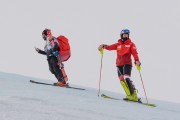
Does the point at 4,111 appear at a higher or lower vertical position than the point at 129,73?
lower

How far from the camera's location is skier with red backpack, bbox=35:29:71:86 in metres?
15.6

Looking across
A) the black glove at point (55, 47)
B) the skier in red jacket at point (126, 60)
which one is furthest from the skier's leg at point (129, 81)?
the black glove at point (55, 47)

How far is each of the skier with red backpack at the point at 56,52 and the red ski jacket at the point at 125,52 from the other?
9.08 ft

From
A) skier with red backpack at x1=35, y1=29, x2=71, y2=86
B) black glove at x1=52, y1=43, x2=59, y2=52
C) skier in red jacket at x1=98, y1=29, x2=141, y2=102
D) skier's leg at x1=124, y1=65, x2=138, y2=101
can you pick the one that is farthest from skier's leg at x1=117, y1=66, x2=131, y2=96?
black glove at x1=52, y1=43, x2=59, y2=52

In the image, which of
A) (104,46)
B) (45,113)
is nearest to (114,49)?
(104,46)

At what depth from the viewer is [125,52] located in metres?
13.4

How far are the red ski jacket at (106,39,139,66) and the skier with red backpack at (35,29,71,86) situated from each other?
9.08 ft

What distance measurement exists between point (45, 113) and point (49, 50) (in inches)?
361

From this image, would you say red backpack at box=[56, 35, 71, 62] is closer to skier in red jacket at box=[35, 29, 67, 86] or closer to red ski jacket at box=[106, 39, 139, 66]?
skier in red jacket at box=[35, 29, 67, 86]

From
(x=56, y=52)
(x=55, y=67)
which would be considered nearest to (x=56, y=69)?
(x=55, y=67)

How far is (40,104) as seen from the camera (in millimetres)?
7895

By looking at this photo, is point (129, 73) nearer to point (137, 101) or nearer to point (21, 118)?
point (137, 101)

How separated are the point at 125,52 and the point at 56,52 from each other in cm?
338

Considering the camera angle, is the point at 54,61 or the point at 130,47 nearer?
the point at 130,47
